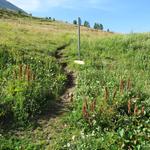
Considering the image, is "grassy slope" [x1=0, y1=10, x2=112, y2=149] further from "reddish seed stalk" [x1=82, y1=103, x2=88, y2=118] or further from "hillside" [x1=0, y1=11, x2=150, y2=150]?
"reddish seed stalk" [x1=82, y1=103, x2=88, y2=118]

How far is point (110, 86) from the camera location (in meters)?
15.4

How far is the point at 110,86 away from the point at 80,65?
3.81 meters

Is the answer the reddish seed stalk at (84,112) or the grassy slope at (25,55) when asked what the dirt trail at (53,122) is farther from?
the reddish seed stalk at (84,112)

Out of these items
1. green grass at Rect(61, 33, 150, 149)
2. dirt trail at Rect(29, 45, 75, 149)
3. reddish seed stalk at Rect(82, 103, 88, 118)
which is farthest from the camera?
reddish seed stalk at Rect(82, 103, 88, 118)

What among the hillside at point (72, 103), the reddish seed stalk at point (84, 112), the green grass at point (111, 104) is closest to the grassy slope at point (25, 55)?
the hillside at point (72, 103)

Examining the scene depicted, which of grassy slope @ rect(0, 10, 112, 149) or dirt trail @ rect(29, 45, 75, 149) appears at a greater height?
grassy slope @ rect(0, 10, 112, 149)

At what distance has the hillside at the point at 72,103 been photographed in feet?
40.2

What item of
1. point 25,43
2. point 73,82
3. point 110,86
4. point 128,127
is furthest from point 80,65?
point 128,127

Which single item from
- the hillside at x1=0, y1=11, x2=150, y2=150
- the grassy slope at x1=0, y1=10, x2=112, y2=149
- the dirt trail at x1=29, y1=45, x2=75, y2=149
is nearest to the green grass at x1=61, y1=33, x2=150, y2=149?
the hillside at x1=0, y1=11, x2=150, y2=150

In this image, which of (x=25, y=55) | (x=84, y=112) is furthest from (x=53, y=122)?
(x=25, y=55)

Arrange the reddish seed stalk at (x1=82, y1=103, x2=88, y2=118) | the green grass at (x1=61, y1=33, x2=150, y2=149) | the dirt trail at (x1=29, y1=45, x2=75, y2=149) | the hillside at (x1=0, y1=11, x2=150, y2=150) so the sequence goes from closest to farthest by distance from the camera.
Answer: the green grass at (x1=61, y1=33, x2=150, y2=149) → the hillside at (x1=0, y1=11, x2=150, y2=150) → the dirt trail at (x1=29, y1=45, x2=75, y2=149) → the reddish seed stalk at (x1=82, y1=103, x2=88, y2=118)

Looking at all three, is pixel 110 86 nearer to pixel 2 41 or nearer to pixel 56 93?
pixel 56 93

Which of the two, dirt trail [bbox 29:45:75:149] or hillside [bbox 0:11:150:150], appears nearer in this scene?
hillside [bbox 0:11:150:150]

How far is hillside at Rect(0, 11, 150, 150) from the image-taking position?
12.2 meters
